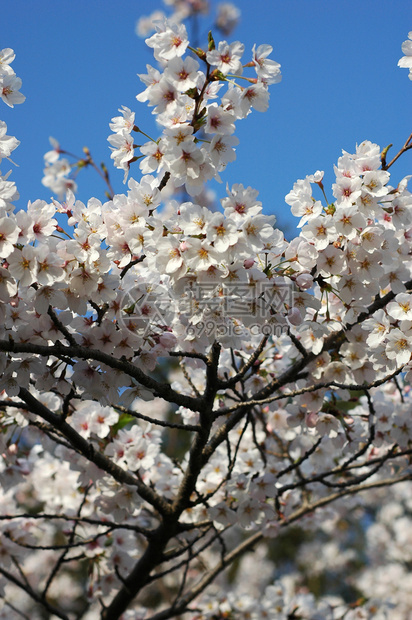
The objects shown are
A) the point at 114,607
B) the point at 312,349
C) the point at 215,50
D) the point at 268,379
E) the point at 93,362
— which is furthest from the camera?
the point at 268,379

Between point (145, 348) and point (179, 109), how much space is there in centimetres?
86

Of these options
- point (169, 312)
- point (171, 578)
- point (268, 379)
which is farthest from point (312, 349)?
point (171, 578)

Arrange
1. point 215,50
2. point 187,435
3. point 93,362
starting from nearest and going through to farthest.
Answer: point 215,50, point 93,362, point 187,435

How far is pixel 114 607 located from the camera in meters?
2.97

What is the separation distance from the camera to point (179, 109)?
5.91 ft

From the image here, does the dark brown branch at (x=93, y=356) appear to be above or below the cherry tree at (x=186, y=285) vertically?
below

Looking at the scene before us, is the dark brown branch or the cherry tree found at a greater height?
the cherry tree

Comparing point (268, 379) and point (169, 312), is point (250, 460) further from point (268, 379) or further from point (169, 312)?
point (169, 312)

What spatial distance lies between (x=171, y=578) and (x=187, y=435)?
2.46 meters

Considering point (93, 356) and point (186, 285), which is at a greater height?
point (186, 285)

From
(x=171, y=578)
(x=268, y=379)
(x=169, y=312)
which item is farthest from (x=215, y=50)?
(x=171, y=578)

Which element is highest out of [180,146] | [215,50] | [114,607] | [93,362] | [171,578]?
[171,578]

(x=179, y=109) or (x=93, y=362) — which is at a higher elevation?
(x=179, y=109)

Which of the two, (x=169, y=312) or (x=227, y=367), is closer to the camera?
(x=169, y=312)
